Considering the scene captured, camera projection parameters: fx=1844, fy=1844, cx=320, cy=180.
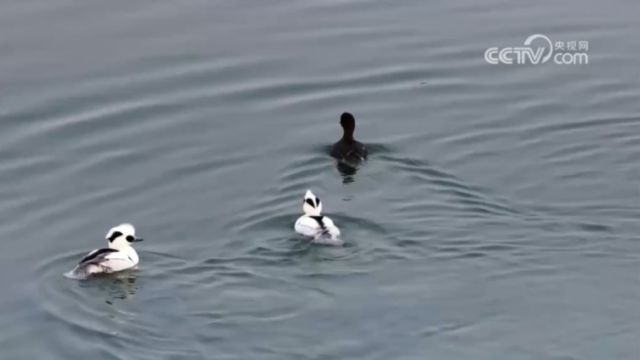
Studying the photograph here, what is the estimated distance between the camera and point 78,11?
96.7 feet

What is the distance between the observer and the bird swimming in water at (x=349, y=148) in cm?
2400

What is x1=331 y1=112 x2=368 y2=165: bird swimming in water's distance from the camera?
24.0 m

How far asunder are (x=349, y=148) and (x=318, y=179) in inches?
23.3

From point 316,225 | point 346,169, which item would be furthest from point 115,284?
point 346,169

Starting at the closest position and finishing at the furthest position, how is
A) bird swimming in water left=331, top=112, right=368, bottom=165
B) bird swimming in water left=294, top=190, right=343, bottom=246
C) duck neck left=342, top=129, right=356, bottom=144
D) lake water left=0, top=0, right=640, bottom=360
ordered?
lake water left=0, top=0, right=640, bottom=360 < bird swimming in water left=294, top=190, right=343, bottom=246 < bird swimming in water left=331, top=112, right=368, bottom=165 < duck neck left=342, top=129, right=356, bottom=144

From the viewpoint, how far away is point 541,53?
27641 mm

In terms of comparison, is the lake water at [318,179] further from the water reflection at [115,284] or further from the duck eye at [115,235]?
the duck eye at [115,235]

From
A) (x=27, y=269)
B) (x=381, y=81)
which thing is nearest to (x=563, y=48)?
(x=381, y=81)

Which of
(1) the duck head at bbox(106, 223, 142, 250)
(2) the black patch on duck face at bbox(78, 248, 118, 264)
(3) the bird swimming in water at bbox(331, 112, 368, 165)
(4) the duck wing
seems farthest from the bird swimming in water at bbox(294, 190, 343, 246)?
(3) the bird swimming in water at bbox(331, 112, 368, 165)

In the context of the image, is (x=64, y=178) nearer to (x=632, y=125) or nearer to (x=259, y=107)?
(x=259, y=107)

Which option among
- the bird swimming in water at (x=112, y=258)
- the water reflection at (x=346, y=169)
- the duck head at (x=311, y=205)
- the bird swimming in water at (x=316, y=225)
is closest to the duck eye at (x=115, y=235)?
the bird swimming in water at (x=112, y=258)

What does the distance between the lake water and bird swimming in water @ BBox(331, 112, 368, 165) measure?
6.7 inches

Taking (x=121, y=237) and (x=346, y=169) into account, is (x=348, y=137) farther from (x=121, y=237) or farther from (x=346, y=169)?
(x=121, y=237)

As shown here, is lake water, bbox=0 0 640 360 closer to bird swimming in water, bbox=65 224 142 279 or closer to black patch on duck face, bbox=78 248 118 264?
bird swimming in water, bbox=65 224 142 279
